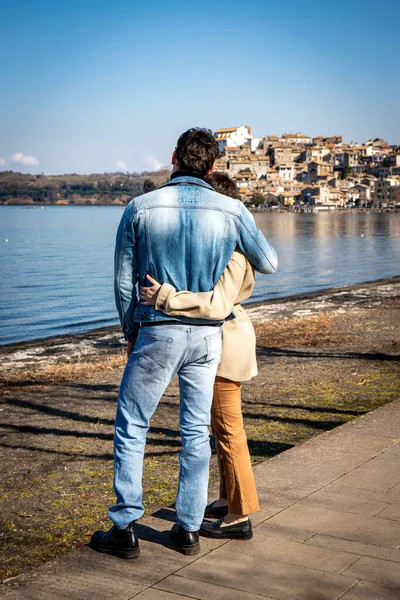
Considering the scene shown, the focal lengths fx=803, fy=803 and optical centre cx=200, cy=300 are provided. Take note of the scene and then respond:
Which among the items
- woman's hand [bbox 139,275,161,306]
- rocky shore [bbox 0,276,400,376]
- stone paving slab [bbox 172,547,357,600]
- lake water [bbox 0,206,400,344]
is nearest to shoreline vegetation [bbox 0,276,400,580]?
rocky shore [bbox 0,276,400,376]

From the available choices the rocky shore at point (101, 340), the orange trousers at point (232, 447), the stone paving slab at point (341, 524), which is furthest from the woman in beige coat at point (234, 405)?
the rocky shore at point (101, 340)

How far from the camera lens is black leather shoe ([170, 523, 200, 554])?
3.29 meters

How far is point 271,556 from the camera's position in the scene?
127 inches

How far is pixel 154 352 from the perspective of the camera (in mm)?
3225

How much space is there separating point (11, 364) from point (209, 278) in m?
11.1

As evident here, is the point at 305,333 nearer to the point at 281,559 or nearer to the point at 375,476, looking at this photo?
the point at 375,476

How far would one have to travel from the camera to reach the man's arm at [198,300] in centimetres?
319

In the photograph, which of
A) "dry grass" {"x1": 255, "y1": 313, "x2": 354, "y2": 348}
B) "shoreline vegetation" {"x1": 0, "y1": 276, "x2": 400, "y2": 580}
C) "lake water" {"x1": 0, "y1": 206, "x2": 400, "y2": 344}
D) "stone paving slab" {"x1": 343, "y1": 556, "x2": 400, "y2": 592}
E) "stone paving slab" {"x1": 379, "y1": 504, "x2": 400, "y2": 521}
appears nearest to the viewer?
"stone paving slab" {"x1": 343, "y1": 556, "x2": 400, "y2": 592}

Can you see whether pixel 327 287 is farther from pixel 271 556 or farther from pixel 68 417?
pixel 271 556

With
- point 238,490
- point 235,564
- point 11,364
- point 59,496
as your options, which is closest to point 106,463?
point 59,496

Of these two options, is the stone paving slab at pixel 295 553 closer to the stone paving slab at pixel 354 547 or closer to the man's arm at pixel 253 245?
the stone paving slab at pixel 354 547

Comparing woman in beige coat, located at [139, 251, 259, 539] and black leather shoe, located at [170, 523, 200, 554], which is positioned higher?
woman in beige coat, located at [139, 251, 259, 539]

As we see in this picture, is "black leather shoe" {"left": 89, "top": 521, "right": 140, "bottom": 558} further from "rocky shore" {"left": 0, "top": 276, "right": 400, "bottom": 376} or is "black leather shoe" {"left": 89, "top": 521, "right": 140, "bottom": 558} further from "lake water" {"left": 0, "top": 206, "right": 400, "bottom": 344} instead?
"lake water" {"left": 0, "top": 206, "right": 400, "bottom": 344}

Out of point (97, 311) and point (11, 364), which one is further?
point (97, 311)
